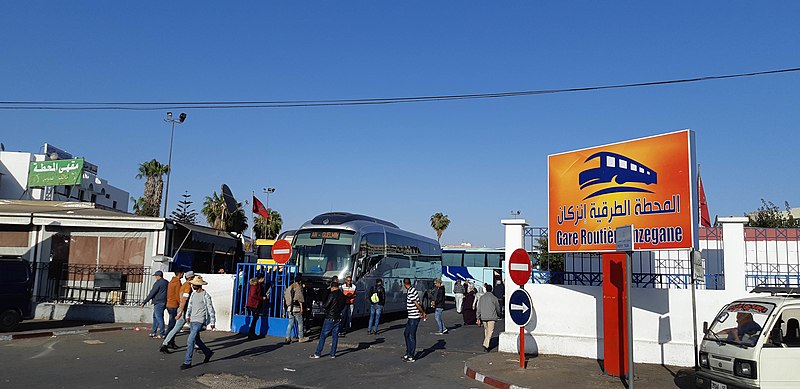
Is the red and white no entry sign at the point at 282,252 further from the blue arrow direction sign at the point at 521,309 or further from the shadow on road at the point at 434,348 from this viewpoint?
the blue arrow direction sign at the point at 521,309

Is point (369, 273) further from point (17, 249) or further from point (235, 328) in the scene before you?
point (17, 249)

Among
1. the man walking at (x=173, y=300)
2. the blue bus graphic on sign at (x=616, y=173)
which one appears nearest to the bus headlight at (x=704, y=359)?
the blue bus graphic on sign at (x=616, y=173)

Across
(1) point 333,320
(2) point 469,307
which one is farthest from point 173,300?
(2) point 469,307

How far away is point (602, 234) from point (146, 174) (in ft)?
153

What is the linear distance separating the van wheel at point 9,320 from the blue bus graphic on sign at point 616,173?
15.4 metres

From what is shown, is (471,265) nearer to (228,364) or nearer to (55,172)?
(228,364)

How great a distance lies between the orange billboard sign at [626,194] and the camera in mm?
11242

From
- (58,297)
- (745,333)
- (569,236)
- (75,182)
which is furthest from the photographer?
(75,182)

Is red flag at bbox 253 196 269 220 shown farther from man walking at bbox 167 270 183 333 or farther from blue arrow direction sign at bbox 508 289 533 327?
blue arrow direction sign at bbox 508 289 533 327

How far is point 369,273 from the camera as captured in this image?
2150cm

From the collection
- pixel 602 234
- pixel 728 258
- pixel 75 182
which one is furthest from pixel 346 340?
pixel 75 182

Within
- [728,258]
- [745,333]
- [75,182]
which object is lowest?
[745,333]

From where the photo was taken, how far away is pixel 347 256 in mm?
20188

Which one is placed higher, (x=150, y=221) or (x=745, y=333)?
(x=150, y=221)
